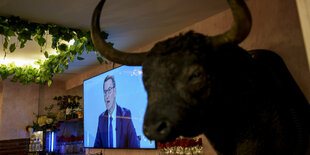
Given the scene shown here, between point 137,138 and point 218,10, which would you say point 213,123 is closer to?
point 218,10

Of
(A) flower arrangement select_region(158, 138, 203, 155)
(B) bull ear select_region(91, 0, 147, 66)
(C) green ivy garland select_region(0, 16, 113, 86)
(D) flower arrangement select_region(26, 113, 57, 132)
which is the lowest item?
(A) flower arrangement select_region(158, 138, 203, 155)

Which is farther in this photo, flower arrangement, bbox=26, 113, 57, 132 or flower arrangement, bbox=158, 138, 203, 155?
flower arrangement, bbox=26, 113, 57, 132

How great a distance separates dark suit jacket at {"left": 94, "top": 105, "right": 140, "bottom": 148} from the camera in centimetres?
275

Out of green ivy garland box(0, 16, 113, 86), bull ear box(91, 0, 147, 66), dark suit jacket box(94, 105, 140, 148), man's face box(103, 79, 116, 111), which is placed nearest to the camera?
bull ear box(91, 0, 147, 66)

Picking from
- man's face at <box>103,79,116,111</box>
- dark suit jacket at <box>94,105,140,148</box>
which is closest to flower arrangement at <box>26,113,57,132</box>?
dark suit jacket at <box>94,105,140,148</box>

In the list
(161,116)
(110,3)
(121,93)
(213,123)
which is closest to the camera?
(161,116)

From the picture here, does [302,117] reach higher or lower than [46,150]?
higher

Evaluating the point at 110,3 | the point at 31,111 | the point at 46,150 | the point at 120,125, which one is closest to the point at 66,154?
the point at 46,150

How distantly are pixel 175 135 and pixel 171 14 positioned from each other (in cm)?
154

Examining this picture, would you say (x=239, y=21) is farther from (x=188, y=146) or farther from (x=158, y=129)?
(x=188, y=146)

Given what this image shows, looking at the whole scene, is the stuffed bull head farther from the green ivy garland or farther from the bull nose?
the green ivy garland

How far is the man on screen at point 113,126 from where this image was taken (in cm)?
278

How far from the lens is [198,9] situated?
204 centimetres

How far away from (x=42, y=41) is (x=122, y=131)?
4.37ft
